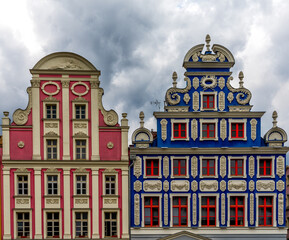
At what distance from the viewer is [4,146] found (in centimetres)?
2344

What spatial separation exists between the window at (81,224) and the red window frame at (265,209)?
13601 mm

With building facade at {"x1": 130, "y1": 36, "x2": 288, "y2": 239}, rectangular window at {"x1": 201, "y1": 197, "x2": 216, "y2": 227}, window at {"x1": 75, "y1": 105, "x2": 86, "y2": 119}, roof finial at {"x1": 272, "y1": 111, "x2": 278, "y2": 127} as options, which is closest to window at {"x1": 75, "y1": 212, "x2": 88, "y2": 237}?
building facade at {"x1": 130, "y1": 36, "x2": 288, "y2": 239}

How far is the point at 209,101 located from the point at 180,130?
3.34 m

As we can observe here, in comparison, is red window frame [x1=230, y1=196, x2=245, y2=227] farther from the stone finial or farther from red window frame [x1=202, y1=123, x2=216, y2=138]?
the stone finial

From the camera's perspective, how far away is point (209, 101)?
2505cm

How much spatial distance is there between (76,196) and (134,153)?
5.44m

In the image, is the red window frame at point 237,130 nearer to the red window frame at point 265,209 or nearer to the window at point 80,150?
the red window frame at point 265,209

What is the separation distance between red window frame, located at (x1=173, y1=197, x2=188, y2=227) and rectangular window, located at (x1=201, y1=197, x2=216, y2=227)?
1355 mm

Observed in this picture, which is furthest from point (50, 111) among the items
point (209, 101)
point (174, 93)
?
point (209, 101)

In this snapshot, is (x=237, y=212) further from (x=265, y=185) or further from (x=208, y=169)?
(x=208, y=169)

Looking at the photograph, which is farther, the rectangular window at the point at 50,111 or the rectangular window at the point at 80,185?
the rectangular window at the point at 50,111

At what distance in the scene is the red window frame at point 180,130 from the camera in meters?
24.7

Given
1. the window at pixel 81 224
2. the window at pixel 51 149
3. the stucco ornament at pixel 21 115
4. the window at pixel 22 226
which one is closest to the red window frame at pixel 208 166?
the window at pixel 81 224

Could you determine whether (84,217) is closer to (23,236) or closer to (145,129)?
(23,236)
